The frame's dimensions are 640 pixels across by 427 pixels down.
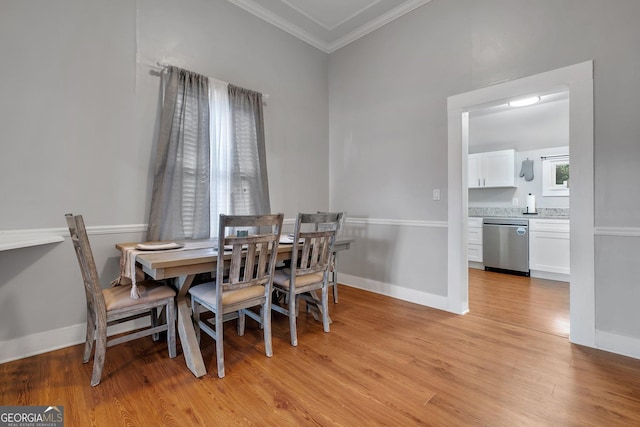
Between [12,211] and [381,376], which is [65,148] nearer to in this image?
A: [12,211]

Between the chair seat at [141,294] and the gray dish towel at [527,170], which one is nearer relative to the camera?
the chair seat at [141,294]

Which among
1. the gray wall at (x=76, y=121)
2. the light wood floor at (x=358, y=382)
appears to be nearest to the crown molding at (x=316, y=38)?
the gray wall at (x=76, y=121)

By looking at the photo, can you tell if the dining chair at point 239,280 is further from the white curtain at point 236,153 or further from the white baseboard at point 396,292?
the white baseboard at point 396,292

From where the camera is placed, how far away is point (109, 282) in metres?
2.28

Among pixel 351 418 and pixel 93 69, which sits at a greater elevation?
pixel 93 69

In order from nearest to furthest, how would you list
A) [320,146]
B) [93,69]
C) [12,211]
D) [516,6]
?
[12,211] → [93,69] → [516,6] → [320,146]

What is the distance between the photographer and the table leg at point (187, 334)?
1763mm

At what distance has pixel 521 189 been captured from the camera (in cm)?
493

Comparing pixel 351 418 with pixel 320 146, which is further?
pixel 320 146

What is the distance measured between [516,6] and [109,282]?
4040mm

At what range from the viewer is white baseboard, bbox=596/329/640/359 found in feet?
6.47

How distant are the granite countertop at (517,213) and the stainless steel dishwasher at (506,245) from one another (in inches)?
9.2

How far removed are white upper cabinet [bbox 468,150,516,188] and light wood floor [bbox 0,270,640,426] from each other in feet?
10.0

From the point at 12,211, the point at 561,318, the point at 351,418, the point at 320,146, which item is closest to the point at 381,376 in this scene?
the point at 351,418
